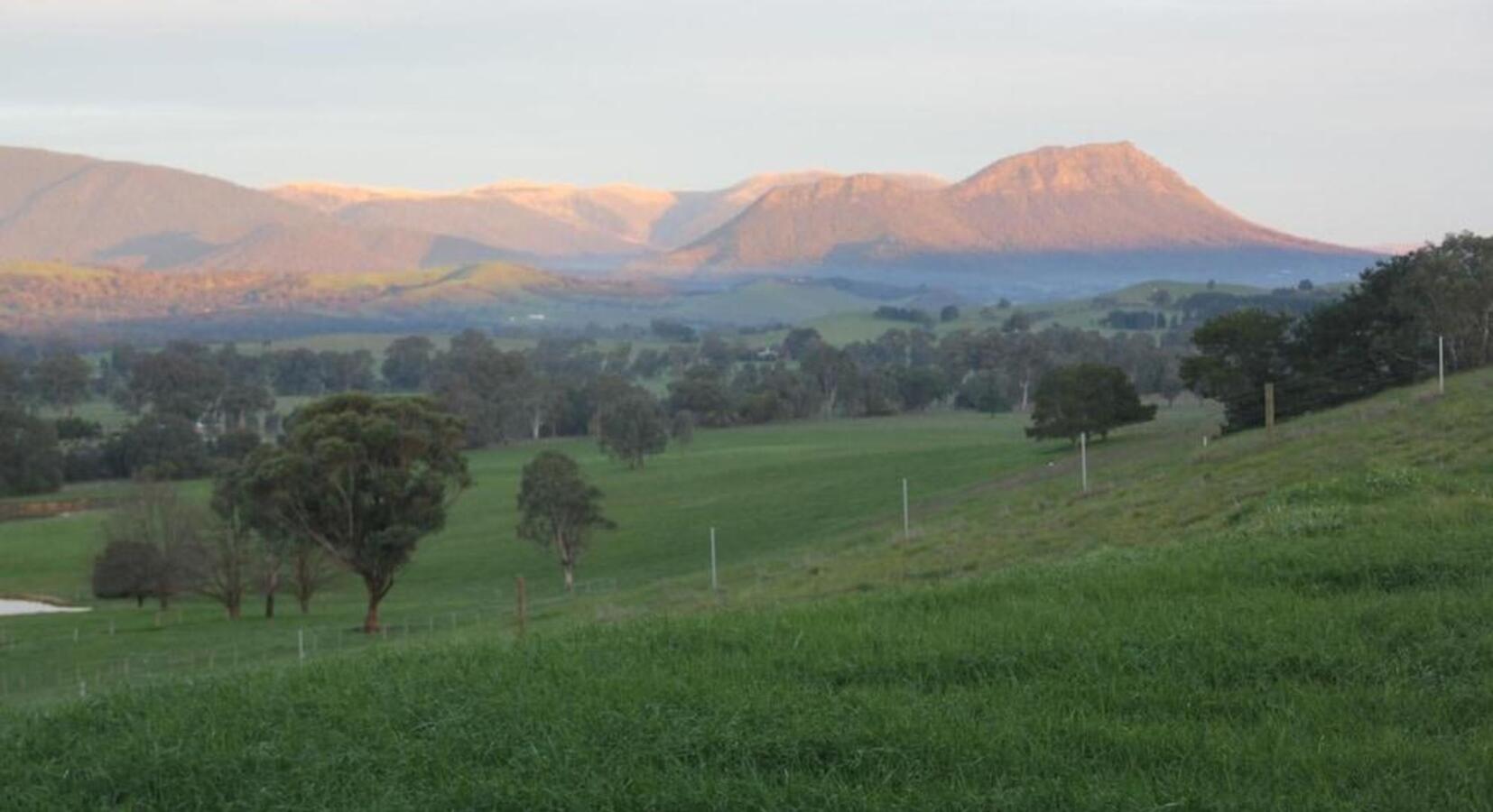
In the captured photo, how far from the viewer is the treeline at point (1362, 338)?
154 feet

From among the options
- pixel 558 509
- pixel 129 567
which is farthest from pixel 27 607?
pixel 558 509

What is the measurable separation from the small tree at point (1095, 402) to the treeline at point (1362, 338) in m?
4.49

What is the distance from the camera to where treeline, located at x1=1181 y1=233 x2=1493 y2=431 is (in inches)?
1849

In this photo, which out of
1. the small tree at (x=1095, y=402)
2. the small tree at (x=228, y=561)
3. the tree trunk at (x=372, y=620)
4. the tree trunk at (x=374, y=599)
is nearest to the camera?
the tree trunk at (x=372, y=620)

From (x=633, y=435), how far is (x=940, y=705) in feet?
271

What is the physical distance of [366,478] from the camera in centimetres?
4491

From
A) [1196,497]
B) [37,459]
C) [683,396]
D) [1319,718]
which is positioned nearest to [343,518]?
[1196,497]

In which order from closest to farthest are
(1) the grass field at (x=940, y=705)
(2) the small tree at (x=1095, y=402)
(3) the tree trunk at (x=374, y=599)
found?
(1) the grass field at (x=940, y=705), (3) the tree trunk at (x=374, y=599), (2) the small tree at (x=1095, y=402)

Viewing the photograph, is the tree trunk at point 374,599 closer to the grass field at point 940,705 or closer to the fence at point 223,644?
the fence at point 223,644

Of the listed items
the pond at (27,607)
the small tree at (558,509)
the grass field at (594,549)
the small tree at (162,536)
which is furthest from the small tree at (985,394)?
the pond at (27,607)

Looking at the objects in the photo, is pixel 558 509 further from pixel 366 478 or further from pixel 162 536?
pixel 162 536

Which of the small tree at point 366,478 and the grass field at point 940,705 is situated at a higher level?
the grass field at point 940,705

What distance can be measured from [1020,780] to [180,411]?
121 m

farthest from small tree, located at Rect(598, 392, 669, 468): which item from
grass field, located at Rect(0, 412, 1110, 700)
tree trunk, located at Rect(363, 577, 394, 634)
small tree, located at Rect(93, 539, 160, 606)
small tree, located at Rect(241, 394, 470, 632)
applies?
tree trunk, located at Rect(363, 577, 394, 634)
